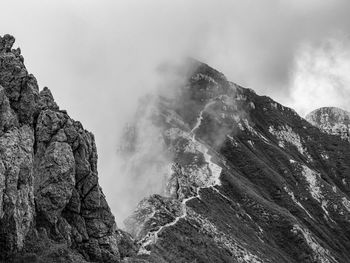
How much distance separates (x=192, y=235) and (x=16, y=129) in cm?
9684

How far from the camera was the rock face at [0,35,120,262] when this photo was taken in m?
46.0

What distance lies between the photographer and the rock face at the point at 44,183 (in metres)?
46.0

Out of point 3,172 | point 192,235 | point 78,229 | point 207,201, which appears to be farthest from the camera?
point 207,201

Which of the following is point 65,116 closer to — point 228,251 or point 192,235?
point 192,235

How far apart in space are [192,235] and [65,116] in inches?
3381

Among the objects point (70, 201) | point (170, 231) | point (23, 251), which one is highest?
point (170, 231)

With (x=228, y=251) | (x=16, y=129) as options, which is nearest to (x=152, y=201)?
(x=228, y=251)

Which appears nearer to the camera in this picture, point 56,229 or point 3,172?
point 3,172

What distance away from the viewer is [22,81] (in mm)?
57656

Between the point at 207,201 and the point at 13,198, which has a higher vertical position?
the point at 207,201

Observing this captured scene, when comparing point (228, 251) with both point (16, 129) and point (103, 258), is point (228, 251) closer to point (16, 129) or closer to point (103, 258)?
point (103, 258)

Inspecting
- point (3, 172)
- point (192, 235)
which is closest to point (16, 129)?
point (3, 172)

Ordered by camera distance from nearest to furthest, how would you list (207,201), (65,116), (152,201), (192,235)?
(65,116)
(192,235)
(152,201)
(207,201)

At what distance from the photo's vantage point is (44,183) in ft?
180
